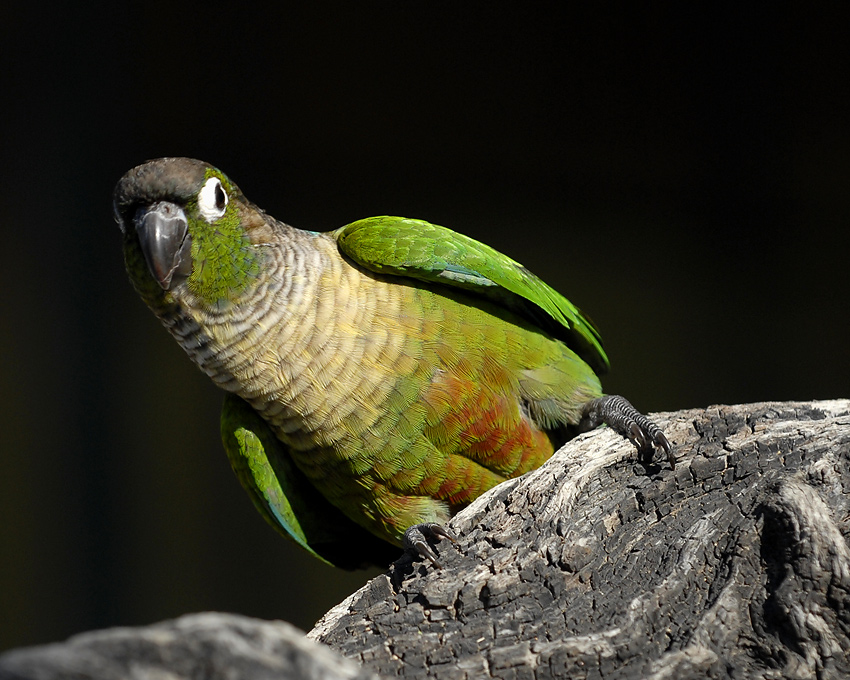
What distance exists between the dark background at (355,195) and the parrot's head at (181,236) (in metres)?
2.27

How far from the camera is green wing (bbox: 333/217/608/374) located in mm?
1831

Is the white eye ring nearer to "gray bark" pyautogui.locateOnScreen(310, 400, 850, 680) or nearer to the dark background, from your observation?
"gray bark" pyautogui.locateOnScreen(310, 400, 850, 680)

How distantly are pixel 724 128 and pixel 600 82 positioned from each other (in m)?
0.72

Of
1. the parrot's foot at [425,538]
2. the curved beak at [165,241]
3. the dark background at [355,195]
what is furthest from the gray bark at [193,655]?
the dark background at [355,195]

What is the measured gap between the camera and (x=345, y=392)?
1.76m

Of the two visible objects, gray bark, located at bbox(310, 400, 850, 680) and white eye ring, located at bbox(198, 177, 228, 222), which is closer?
gray bark, located at bbox(310, 400, 850, 680)

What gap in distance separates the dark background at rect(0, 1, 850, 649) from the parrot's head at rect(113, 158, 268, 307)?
2.27 meters

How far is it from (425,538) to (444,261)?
2.19 feet

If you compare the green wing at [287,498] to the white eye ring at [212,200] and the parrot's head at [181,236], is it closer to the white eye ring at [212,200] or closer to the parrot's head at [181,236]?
the parrot's head at [181,236]

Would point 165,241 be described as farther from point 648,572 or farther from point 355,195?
point 355,195

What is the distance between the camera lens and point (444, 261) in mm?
1838

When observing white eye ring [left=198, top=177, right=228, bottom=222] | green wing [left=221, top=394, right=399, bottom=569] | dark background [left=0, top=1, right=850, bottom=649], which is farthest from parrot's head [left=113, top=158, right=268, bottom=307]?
dark background [left=0, top=1, right=850, bottom=649]

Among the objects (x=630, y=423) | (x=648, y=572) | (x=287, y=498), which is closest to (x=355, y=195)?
(x=287, y=498)

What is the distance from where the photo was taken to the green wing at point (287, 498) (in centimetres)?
198
